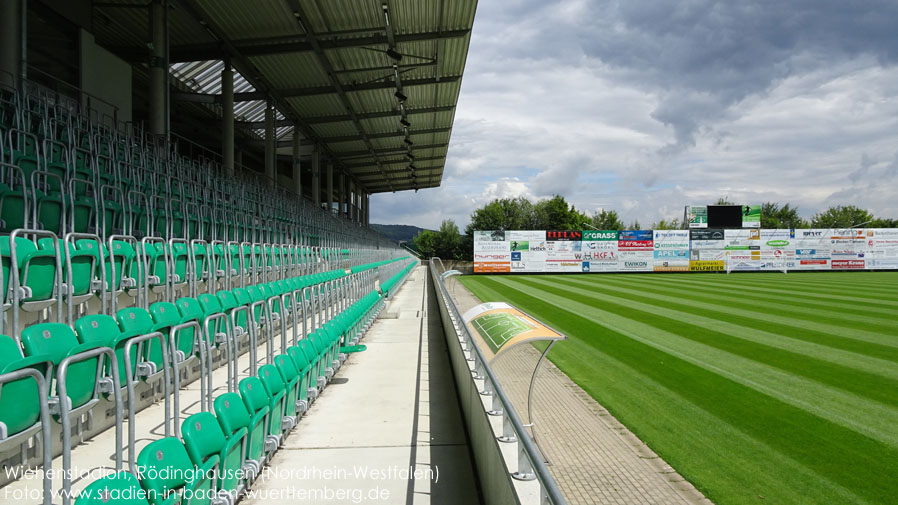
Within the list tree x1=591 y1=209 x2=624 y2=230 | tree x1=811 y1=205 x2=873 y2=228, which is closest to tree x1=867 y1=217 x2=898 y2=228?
tree x1=811 y1=205 x2=873 y2=228

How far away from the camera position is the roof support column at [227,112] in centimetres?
1793

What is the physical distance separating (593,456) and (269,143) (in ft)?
69.9

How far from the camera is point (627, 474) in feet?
14.3

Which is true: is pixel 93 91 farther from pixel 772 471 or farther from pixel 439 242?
pixel 439 242

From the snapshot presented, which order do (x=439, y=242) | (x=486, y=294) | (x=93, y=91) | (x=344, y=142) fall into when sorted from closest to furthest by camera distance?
(x=93, y=91) → (x=486, y=294) → (x=344, y=142) → (x=439, y=242)

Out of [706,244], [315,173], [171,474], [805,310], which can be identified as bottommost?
A: [805,310]

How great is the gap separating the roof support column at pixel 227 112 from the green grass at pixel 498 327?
15.2m

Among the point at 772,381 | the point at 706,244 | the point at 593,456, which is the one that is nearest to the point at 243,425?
the point at 593,456

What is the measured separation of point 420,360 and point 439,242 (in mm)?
85225

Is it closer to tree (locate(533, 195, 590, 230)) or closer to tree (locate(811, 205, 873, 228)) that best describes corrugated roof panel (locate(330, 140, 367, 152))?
tree (locate(533, 195, 590, 230))

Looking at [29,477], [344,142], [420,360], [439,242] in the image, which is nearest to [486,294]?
[344,142]

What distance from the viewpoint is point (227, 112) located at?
18766 mm

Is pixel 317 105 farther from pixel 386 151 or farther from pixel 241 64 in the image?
pixel 386 151

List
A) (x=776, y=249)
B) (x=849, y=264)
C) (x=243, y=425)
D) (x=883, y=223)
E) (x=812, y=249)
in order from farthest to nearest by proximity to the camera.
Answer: (x=883, y=223) < (x=849, y=264) < (x=812, y=249) < (x=776, y=249) < (x=243, y=425)
